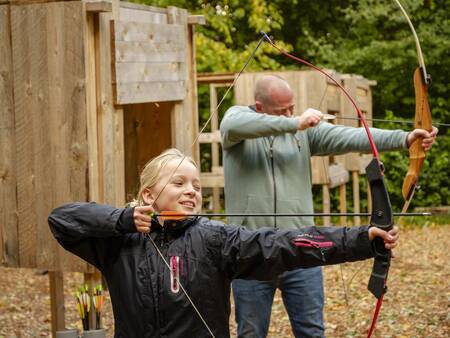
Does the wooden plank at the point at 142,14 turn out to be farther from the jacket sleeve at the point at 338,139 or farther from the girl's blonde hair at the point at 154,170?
the girl's blonde hair at the point at 154,170

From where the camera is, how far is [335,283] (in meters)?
8.59

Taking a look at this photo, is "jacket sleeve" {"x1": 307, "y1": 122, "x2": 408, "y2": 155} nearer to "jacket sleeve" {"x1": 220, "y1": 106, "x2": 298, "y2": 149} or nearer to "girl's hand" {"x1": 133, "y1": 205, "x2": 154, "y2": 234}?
"jacket sleeve" {"x1": 220, "y1": 106, "x2": 298, "y2": 149}

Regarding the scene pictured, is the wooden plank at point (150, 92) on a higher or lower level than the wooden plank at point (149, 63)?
lower

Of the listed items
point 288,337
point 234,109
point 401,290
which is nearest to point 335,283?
point 401,290

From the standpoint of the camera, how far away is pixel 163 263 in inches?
119

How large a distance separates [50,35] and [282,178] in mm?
1872

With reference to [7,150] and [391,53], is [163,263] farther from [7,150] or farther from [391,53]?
[391,53]

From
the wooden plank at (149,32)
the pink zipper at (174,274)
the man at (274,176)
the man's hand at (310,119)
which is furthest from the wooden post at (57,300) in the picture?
the pink zipper at (174,274)

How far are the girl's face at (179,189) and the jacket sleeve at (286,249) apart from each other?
0.14 meters

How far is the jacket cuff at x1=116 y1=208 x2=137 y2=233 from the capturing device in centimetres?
290

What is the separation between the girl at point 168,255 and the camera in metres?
2.92

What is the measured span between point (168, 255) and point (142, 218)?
0.65ft

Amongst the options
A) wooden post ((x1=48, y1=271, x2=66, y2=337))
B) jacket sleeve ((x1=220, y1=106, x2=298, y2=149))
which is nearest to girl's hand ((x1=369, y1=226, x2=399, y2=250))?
jacket sleeve ((x1=220, y1=106, x2=298, y2=149))

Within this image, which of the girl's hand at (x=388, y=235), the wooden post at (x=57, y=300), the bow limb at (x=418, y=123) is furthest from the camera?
the wooden post at (x=57, y=300)
